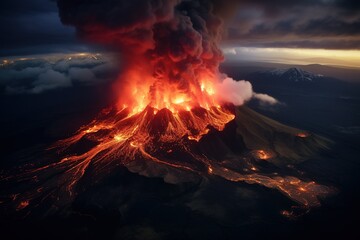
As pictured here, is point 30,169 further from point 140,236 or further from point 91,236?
point 140,236

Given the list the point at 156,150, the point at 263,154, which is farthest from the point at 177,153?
the point at 263,154

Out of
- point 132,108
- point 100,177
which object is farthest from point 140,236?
point 132,108

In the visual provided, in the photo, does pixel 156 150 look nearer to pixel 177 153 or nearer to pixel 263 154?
pixel 177 153

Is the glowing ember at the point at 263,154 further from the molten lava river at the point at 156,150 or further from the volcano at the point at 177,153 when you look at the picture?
the volcano at the point at 177,153

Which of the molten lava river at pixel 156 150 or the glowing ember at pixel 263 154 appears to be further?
the glowing ember at pixel 263 154

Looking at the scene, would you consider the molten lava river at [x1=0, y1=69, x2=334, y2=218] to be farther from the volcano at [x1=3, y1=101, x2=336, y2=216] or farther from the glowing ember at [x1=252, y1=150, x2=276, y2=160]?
the volcano at [x1=3, y1=101, x2=336, y2=216]

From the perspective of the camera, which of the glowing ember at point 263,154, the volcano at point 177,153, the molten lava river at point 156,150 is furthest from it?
the glowing ember at point 263,154

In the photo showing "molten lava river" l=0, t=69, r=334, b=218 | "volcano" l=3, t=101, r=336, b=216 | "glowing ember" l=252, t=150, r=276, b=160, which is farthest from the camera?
"glowing ember" l=252, t=150, r=276, b=160

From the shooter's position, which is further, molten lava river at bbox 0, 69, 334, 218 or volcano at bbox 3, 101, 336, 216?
molten lava river at bbox 0, 69, 334, 218

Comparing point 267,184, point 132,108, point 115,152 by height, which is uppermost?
point 132,108

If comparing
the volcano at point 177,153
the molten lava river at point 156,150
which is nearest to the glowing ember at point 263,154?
the molten lava river at point 156,150

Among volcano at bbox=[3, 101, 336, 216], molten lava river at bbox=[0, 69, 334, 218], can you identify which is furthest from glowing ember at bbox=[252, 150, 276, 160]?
volcano at bbox=[3, 101, 336, 216]
